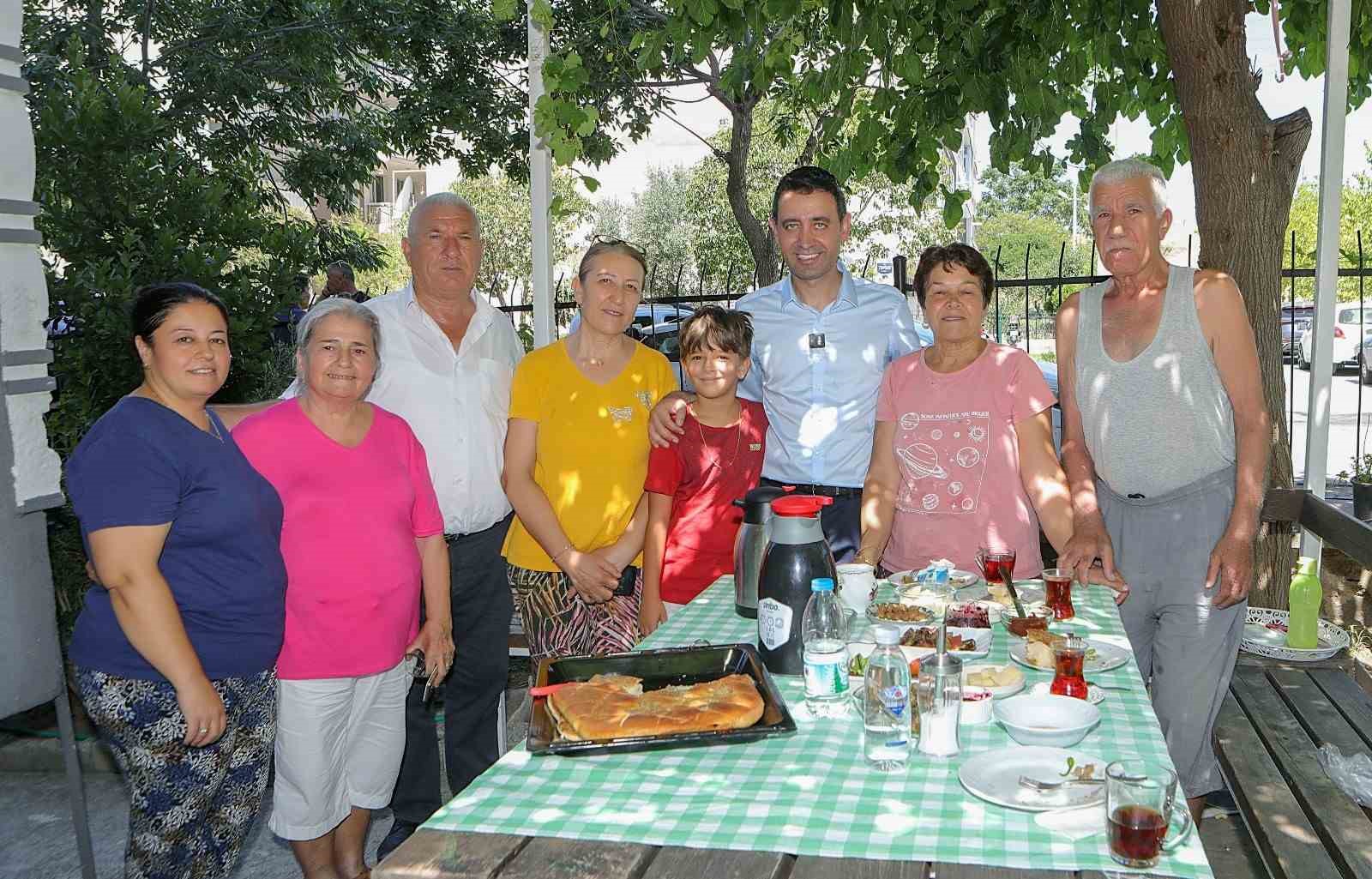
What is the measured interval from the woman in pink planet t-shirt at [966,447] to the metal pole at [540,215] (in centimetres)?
206

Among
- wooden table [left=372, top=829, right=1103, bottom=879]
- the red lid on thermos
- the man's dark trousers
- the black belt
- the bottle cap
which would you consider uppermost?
the red lid on thermos

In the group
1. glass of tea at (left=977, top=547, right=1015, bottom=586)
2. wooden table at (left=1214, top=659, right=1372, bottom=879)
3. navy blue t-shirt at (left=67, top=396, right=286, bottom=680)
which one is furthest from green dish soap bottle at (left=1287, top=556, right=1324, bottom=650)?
navy blue t-shirt at (left=67, top=396, right=286, bottom=680)

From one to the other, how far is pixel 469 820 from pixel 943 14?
4.76 meters

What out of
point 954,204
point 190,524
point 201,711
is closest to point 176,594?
point 190,524

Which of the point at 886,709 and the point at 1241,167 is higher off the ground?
the point at 1241,167

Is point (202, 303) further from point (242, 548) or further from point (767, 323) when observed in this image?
point (767, 323)

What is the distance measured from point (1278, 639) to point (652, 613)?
241cm

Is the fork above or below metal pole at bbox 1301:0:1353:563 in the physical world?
below

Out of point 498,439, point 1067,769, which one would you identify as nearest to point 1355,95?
point 498,439

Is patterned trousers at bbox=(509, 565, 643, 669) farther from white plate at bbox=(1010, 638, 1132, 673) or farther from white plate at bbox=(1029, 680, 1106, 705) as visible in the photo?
white plate at bbox=(1029, 680, 1106, 705)

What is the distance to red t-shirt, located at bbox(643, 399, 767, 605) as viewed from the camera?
3.22 m

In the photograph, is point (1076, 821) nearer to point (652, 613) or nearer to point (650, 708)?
point (650, 708)

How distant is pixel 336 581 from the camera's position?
9.47 feet

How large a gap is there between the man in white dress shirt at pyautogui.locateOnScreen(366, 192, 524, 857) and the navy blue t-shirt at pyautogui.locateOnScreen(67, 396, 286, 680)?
32.4 inches
